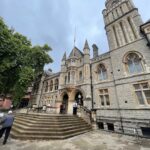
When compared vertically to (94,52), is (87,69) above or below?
below

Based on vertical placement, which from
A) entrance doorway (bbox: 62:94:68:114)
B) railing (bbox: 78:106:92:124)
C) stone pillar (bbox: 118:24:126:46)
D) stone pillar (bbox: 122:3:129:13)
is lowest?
railing (bbox: 78:106:92:124)

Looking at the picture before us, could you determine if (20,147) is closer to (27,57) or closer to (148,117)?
(148,117)

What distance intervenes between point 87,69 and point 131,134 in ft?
33.7

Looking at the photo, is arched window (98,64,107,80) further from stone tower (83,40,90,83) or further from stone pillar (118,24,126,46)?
stone pillar (118,24,126,46)

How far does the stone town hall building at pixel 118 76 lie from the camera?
11.2m

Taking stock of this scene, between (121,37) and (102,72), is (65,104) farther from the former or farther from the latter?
(121,37)

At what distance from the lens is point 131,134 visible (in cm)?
1024

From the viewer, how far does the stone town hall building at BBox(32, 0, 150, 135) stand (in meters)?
11.2

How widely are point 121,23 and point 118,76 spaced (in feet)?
26.7

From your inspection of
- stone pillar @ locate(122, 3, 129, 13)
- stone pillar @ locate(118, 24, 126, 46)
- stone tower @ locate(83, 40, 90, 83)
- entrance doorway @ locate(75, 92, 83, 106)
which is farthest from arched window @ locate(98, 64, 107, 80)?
stone pillar @ locate(122, 3, 129, 13)

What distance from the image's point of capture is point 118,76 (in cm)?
1327

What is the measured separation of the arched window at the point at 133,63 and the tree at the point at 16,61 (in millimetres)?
16127

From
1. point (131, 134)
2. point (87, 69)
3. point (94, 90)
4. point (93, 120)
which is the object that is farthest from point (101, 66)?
point (131, 134)

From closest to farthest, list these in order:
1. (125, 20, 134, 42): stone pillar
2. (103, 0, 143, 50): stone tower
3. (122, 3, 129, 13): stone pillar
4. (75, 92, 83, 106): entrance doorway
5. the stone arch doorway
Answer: (125, 20, 134, 42): stone pillar < (103, 0, 143, 50): stone tower < (122, 3, 129, 13): stone pillar < (75, 92, 83, 106): entrance doorway < the stone arch doorway
